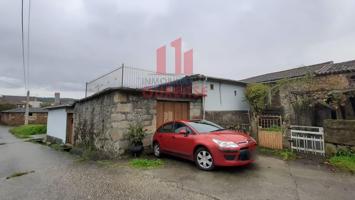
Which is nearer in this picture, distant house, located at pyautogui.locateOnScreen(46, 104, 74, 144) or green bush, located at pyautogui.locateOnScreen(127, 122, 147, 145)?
green bush, located at pyautogui.locateOnScreen(127, 122, 147, 145)

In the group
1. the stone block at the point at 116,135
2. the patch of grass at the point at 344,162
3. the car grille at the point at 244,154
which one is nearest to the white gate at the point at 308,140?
the patch of grass at the point at 344,162

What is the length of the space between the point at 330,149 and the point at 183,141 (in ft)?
15.8

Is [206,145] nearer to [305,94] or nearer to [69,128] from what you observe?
[305,94]

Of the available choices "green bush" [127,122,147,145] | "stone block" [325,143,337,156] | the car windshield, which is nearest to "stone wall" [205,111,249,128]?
the car windshield

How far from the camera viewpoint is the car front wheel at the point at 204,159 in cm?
497

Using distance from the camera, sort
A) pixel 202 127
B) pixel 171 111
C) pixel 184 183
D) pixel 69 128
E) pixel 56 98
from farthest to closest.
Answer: pixel 56 98 → pixel 69 128 → pixel 171 111 → pixel 202 127 → pixel 184 183

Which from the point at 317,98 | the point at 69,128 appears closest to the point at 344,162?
the point at 317,98

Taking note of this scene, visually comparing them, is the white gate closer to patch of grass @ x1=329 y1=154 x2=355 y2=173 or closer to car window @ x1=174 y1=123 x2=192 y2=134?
patch of grass @ x1=329 y1=154 x2=355 y2=173

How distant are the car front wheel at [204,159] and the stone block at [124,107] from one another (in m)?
3.28

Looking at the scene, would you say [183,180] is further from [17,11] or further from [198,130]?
[17,11]

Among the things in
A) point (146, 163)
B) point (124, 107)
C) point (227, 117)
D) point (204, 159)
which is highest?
point (124, 107)

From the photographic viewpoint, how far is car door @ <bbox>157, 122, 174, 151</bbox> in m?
6.27

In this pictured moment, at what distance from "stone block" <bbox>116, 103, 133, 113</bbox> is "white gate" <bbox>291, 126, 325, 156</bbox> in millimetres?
6248

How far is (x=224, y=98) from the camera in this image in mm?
11789
